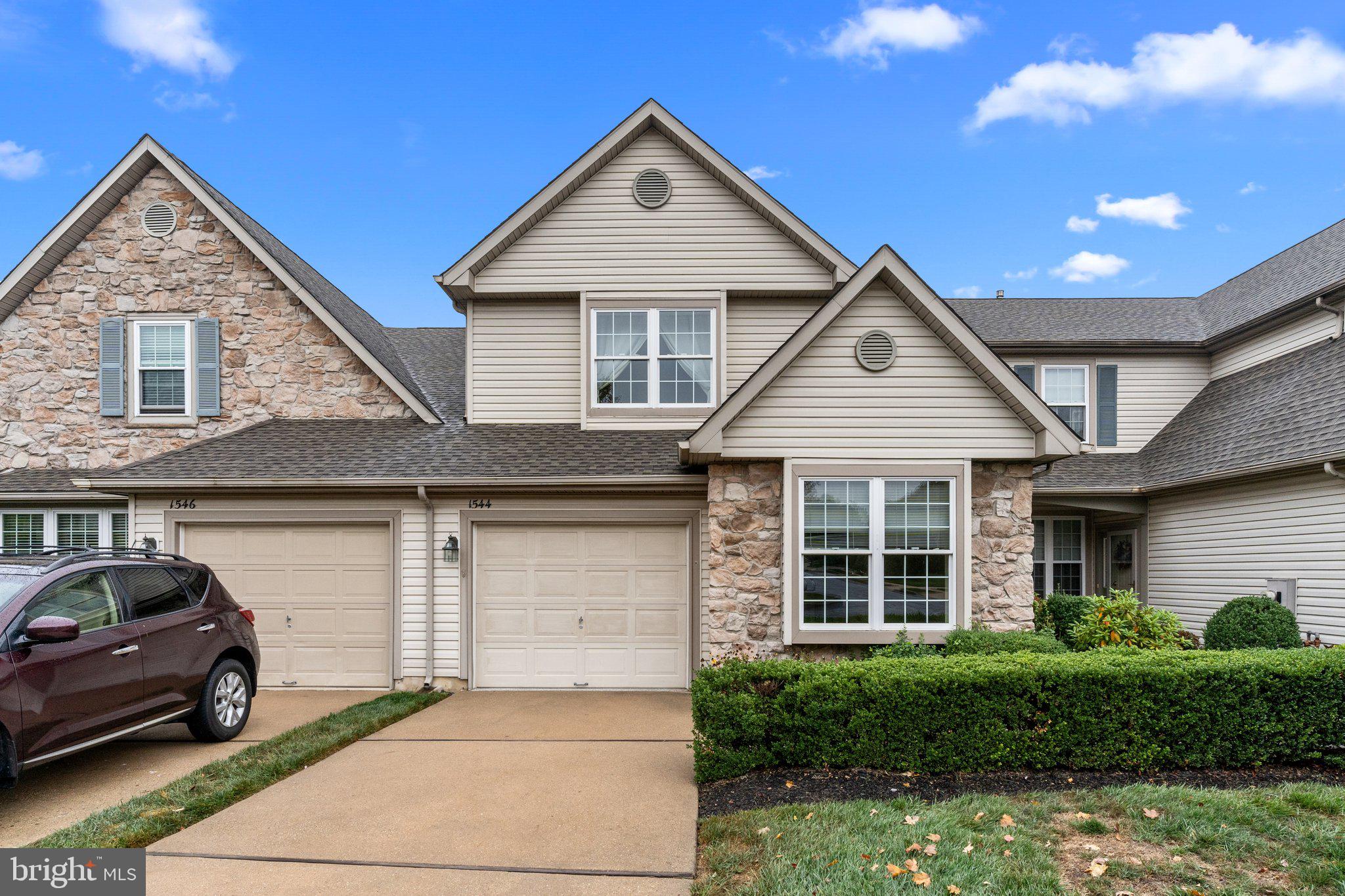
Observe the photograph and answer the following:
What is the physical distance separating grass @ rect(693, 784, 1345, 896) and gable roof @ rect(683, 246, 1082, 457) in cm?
394

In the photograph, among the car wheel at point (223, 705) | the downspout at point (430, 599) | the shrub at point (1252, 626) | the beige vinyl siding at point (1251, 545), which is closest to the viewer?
the car wheel at point (223, 705)

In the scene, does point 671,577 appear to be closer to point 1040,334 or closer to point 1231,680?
point 1231,680

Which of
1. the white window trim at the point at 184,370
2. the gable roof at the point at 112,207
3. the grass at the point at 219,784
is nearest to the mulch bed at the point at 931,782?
the grass at the point at 219,784

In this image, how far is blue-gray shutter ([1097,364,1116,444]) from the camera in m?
14.5

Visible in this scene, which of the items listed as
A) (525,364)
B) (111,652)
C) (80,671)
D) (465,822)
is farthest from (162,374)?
(465,822)

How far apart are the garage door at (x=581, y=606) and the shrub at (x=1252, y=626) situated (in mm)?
6655

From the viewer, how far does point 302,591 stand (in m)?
10.4

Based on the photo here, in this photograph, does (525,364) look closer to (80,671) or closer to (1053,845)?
(80,671)

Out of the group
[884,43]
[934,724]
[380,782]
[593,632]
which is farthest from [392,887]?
[884,43]

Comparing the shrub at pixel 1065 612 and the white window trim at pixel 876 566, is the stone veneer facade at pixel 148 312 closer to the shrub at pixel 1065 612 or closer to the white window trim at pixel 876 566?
the white window trim at pixel 876 566

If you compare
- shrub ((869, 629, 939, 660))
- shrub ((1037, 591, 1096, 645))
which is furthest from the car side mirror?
shrub ((1037, 591, 1096, 645))

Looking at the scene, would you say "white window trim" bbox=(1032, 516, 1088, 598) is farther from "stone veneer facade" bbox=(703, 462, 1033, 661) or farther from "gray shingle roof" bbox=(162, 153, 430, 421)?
"gray shingle roof" bbox=(162, 153, 430, 421)

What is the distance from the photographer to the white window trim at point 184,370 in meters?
11.5

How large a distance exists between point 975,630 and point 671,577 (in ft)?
12.8
